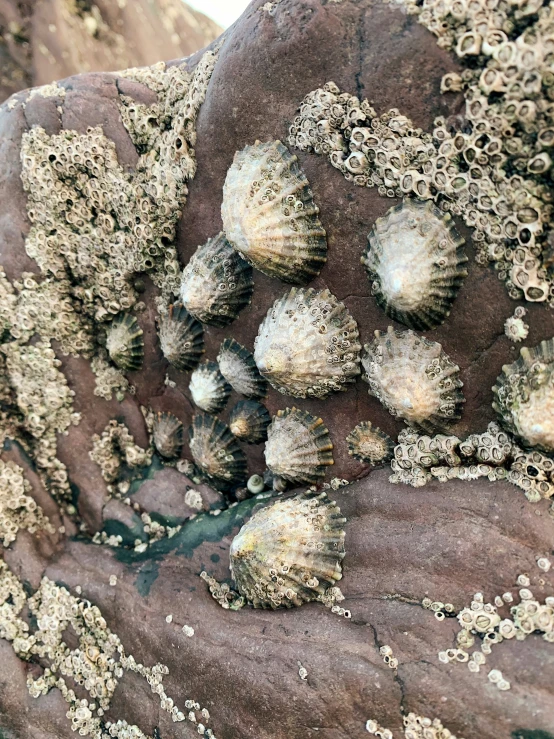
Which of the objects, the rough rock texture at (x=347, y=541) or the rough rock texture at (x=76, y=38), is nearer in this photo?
the rough rock texture at (x=347, y=541)

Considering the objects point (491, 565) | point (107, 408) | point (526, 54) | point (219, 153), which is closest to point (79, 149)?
point (219, 153)

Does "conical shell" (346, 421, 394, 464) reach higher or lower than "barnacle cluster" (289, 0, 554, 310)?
lower

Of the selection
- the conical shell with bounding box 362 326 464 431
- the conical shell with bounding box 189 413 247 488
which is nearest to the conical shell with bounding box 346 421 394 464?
the conical shell with bounding box 362 326 464 431

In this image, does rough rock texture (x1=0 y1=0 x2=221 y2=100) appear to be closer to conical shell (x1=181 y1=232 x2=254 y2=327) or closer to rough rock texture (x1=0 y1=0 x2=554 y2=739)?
rough rock texture (x1=0 y1=0 x2=554 y2=739)

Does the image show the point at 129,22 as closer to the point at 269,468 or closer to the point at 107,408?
the point at 107,408

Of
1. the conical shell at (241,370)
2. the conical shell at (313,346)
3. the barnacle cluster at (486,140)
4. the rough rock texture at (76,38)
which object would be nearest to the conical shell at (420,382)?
the conical shell at (313,346)

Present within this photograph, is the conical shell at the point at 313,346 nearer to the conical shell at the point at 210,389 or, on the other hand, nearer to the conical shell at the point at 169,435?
the conical shell at the point at 210,389
